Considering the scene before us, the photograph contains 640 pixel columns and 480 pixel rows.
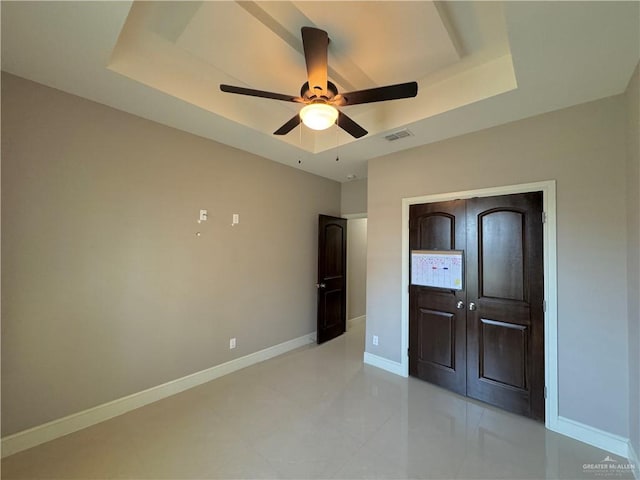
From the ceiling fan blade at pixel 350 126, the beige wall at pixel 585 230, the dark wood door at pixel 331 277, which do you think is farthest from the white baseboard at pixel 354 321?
the ceiling fan blade at pixel 350 126

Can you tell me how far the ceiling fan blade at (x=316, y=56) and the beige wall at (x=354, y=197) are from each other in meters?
2.98

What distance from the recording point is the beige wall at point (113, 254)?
6.76 feet

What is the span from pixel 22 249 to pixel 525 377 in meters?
4.41

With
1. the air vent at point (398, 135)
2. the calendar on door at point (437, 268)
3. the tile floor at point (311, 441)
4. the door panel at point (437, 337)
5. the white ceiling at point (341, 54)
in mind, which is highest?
the white ceiling at point (341, 54)

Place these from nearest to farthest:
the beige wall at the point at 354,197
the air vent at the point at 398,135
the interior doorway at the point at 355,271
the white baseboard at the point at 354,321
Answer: the air vent at the point at 398,135
the beige wall at the point at 354,197
the white baseboard at the point at 354,321
the interior doorway at the point at 355,271

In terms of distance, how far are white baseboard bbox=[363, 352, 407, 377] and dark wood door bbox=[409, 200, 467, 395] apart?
0.45ft

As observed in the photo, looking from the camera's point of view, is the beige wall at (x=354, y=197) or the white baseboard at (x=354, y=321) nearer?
the beige wall at (x=354, y=197)

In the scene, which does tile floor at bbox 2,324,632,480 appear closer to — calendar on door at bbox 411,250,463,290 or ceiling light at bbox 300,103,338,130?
calendar on door at bbox 411,250,463,290

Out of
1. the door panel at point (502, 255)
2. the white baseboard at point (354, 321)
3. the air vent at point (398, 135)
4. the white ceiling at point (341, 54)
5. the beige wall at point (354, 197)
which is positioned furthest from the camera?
the white baseboard at point (354, 321)

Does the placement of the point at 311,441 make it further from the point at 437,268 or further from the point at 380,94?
the point at 380,94

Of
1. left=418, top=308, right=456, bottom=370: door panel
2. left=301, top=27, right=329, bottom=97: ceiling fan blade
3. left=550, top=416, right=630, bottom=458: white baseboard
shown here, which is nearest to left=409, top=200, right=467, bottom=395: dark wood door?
left=418, top=308, right=456, bottom=370: door panel

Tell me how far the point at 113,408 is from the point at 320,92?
3.29m

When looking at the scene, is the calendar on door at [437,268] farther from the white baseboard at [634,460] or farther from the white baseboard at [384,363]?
the white baseboard at [634,460]

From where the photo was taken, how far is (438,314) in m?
3.04
